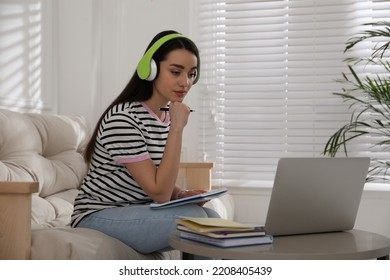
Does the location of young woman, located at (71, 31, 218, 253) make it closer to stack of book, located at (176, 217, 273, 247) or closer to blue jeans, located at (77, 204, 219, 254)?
blue jeans, located at (77, 204, 219, 254)

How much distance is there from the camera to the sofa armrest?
1.70m

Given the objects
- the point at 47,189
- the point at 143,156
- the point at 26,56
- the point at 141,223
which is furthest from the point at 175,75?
the point at 26,56

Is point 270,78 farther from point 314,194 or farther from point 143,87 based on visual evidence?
Result: point 314,194

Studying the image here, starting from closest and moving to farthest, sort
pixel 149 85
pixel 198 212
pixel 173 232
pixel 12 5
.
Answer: pixel 173 232 → pixel 198 212 → pixel 149 85 → pixel 12 5

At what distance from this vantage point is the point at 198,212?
1.99 m

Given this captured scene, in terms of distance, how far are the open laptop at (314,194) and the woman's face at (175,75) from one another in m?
0.62

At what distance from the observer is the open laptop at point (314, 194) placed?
1.71 meters

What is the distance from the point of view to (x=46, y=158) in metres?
2.90

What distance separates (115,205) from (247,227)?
63 centimetres

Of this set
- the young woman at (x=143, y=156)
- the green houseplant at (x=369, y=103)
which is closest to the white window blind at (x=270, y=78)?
the green houseplant at (x=369, y=103)

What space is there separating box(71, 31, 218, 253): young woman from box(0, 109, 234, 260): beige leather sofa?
0.08 metres

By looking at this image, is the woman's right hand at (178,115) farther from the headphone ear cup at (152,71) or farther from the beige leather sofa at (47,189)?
the beige leather sofa at (47,189)
